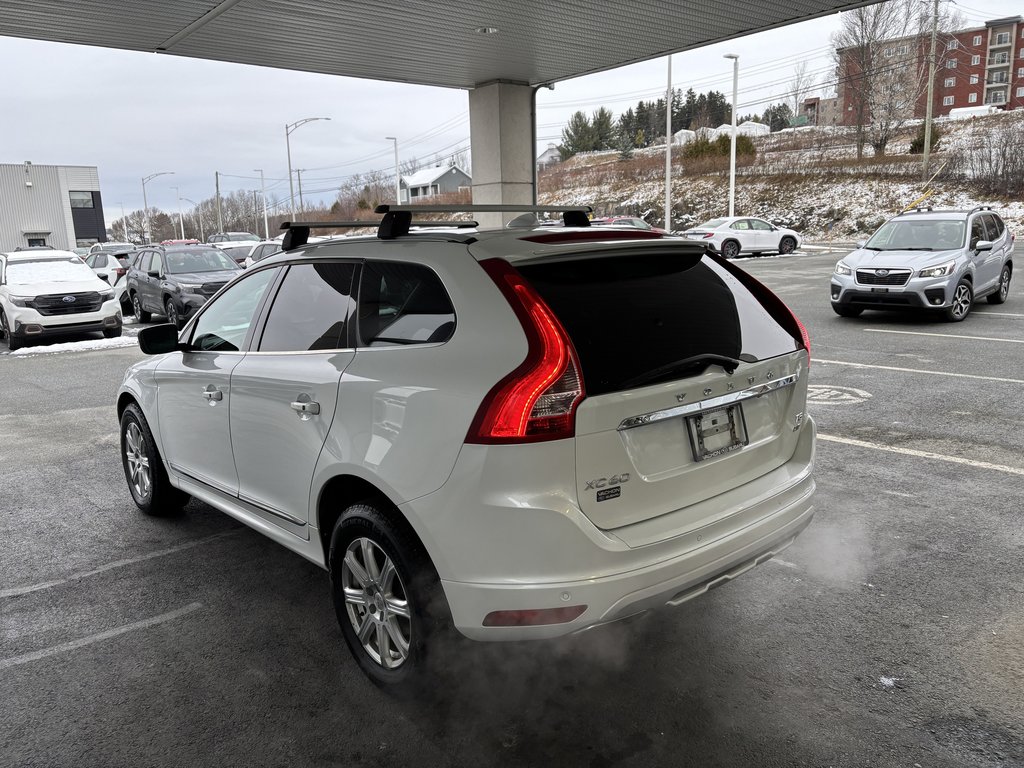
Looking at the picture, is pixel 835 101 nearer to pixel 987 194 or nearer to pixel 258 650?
pixel 987 194

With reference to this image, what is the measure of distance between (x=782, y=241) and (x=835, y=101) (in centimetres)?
7893

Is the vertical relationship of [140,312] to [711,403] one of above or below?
below

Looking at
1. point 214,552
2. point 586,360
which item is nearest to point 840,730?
point 586,360

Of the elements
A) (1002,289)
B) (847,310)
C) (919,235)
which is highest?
(919,235)

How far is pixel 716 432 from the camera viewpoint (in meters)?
2.99

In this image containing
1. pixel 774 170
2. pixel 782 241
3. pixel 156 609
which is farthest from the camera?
pixel 774 170

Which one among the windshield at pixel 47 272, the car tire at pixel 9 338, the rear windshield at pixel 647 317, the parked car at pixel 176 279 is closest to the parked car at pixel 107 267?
the parked car at pixel 176 279

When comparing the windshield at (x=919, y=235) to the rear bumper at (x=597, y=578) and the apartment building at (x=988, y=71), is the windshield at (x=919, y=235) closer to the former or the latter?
the rear bumper at (x=597, y=578)

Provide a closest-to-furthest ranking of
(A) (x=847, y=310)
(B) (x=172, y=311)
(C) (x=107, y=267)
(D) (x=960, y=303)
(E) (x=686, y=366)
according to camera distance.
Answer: (E) (x=686, y=366) → (D) (x=960, y=303) → (A) (x=847, y=310) → (B) (x=172, y=311) → (C) (x=107, y=267)

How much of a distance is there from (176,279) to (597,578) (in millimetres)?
15476

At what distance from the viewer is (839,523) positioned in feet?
15.4

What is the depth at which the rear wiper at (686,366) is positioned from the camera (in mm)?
2729

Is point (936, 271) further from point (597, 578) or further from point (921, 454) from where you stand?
point (597, 578)

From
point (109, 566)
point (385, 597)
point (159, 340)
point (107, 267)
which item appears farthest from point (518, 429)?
point (107, 267)
